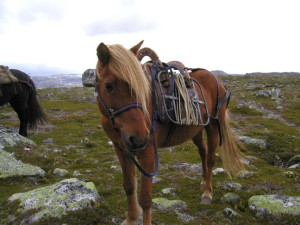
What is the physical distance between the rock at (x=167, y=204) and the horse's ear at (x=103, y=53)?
3.41 m

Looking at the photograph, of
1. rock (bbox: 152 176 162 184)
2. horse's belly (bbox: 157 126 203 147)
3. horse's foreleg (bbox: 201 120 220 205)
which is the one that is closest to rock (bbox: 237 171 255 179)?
horse's foreleg (bbox: 201 120 220 205)

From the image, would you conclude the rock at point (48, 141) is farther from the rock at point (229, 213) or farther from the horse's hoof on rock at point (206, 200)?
the rock at point (229, 213)

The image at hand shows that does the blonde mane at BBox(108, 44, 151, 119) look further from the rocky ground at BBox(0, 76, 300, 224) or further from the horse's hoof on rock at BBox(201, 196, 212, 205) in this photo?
the horse's hoof on rock at BBox(201, 196, 212, 205)

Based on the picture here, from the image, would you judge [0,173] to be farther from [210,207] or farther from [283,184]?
[283,184]

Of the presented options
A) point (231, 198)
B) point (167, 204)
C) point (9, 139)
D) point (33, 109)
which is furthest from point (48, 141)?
point (231, 198)

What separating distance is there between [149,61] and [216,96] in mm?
2220

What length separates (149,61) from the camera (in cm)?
398

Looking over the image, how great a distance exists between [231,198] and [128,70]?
158 inches

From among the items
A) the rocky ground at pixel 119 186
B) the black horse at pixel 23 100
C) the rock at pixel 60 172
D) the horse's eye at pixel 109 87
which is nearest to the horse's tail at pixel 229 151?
the rocky ground at pixel 119 186

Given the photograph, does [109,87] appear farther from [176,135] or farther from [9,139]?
[9,139]

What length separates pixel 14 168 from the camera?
571cm

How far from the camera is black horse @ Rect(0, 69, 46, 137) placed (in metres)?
9.39

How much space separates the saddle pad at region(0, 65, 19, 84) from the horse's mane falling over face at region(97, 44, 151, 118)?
27.7 feet

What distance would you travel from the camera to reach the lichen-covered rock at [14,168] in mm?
5505
